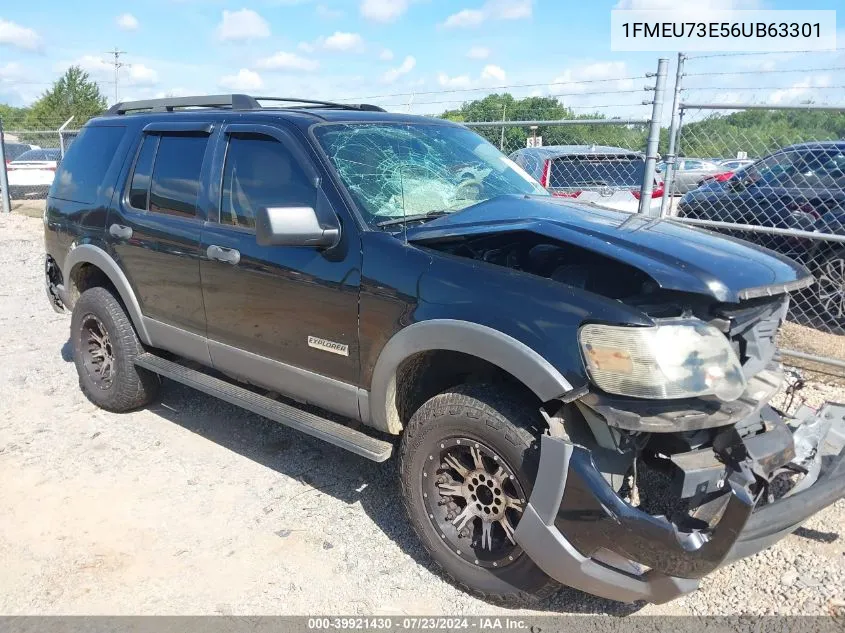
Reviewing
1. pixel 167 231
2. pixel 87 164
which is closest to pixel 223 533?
pixel 167 231

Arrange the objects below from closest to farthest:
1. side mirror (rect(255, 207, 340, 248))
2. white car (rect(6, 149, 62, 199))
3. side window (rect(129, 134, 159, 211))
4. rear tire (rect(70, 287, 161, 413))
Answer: side mirror (rect(255, 207, 340, 248)) → side window (rect(129, 134, 159, 211)) → rear tire (rect(70, 287, 161, 413)) → white car (rect(6, 149, 62, 199))

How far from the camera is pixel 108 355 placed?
4.93 meters

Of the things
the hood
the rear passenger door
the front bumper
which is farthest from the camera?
the rear passenger door

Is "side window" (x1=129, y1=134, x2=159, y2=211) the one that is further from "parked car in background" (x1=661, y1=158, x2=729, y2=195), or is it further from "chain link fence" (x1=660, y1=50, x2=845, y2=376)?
"parked car in background" (x1=661, y1=158, x2=729, y2=195)

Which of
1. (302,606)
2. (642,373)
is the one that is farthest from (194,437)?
(642,373)

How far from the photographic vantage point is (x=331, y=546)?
11.2 feet

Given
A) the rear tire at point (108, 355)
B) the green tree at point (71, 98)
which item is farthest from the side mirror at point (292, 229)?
the green tree at point (71, 98)

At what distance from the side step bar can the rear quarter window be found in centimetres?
127

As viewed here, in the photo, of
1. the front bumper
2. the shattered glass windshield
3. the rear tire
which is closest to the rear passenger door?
the rear tire

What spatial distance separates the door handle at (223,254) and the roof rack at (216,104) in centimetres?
90

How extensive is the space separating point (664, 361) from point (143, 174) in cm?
349

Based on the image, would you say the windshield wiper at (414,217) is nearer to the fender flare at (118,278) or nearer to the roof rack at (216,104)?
the roof rack at (216,104)

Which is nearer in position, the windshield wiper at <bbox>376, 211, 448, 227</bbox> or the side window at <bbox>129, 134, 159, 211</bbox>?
the windshield wiper at <bbox>376, 211, 448, 227</bbox>

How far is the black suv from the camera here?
7.93 ft
